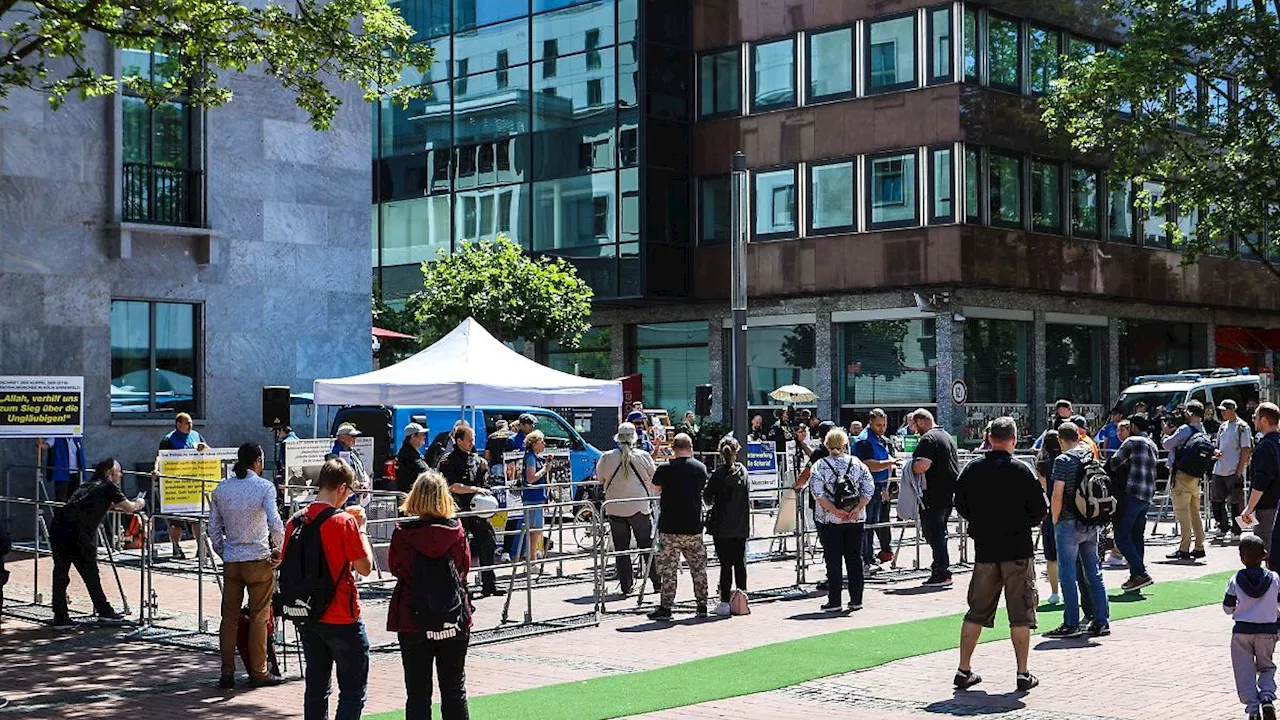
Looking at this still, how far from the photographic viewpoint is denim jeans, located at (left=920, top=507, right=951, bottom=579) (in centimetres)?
1723

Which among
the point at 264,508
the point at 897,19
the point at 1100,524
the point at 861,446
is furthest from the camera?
the point at 897,19

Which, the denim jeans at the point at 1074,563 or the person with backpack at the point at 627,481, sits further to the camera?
the person with backpack at the point at 627,481

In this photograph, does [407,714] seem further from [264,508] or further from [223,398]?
[223,398]

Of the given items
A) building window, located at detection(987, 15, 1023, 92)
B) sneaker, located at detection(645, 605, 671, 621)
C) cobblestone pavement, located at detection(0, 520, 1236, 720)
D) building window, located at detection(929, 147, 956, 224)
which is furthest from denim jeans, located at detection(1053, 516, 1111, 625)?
building window, located at detection(987, 15, 1023, 92)

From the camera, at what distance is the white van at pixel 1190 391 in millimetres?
33000

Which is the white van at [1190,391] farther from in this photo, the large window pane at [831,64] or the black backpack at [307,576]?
the black backpack at [307,576]

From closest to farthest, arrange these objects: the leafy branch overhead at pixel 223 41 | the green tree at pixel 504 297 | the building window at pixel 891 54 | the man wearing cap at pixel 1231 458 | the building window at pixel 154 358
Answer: the leafy branch overhead at pixel 223 41 → the man wearing cap at pixel 1231 458 → the building window at pixel 154 358 → the green tree at pixel 504 297 → the building window at pixel 891 54

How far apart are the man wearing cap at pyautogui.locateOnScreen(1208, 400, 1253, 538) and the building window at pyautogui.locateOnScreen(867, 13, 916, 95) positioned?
691 inches

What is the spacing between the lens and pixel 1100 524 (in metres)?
13.0

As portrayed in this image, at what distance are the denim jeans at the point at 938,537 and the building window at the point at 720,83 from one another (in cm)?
2468

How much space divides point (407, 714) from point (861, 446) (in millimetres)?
11114

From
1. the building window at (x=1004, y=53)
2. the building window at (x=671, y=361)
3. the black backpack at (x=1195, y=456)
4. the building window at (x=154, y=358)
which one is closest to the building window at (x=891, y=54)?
the building window at (x=1004, y=53)

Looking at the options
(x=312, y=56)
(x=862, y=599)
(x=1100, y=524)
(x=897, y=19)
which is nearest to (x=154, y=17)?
(x=312, y=56)

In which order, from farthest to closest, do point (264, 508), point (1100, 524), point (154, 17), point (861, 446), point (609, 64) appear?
1. point (609, 64)
2. point (861, 446)
3. point (154, 17)
4. point (1100, 524)
5. point (264, 508)
